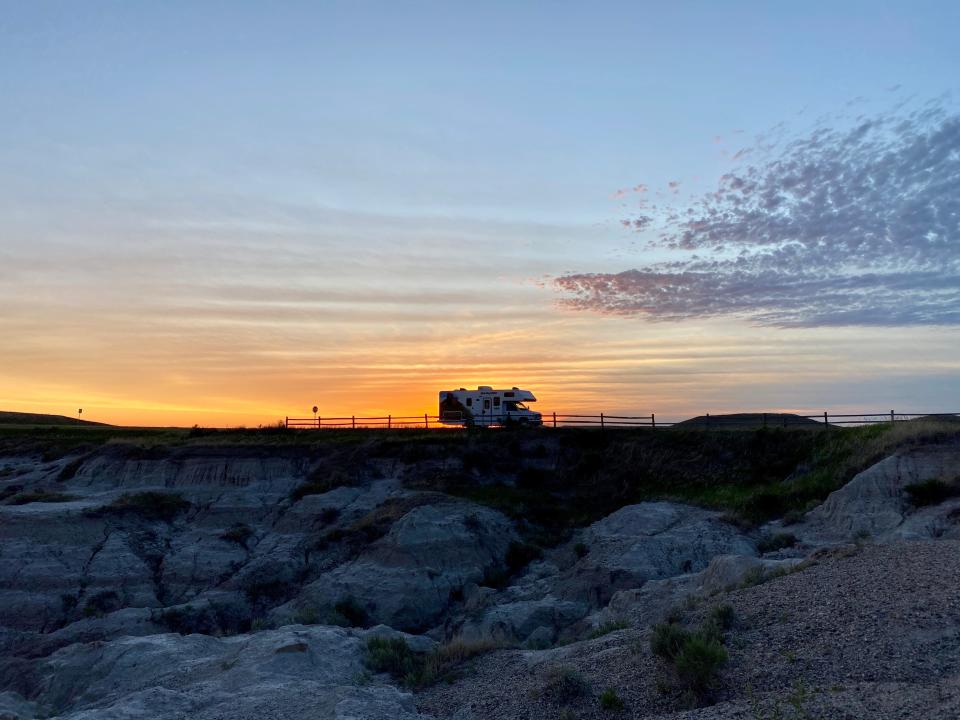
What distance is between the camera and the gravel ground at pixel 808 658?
40.2ft

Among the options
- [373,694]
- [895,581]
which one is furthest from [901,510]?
[373,694]

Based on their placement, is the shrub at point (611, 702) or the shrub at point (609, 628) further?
the shrub at point (609, 628)

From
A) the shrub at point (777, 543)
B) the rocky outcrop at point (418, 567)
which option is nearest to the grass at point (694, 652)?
the shrub at point (777, 543)

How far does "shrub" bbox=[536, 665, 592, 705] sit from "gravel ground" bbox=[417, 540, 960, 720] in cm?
10

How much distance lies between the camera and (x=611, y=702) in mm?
14289

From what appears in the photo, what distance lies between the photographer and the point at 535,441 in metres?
54.5

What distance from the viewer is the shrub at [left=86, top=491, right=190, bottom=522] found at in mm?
43656

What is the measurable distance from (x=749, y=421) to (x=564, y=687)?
52.6 metres

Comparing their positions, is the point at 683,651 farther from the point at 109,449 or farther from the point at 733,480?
the point at 109,449

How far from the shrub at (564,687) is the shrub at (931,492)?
2436cm

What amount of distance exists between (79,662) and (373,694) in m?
11.2

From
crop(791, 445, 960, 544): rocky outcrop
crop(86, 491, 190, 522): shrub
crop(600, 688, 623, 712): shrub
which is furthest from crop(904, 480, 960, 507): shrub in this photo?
crop(86, 491, 190, 522): shrub

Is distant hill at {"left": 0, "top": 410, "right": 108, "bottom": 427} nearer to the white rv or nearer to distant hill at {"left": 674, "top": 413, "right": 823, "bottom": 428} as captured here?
the white rv

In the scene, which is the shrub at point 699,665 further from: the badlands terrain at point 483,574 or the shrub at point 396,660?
the shrub at point 396,660
